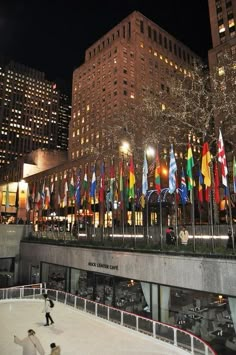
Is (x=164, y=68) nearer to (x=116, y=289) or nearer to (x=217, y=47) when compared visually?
(x=217, y=47)

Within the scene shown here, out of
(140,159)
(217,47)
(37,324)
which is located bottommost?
(37,324)

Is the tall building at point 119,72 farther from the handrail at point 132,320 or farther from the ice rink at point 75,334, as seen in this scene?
the ice rink at point 75,334

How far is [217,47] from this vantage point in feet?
197

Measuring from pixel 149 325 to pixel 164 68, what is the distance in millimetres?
94225

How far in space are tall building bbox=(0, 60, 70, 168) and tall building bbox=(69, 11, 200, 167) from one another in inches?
2926

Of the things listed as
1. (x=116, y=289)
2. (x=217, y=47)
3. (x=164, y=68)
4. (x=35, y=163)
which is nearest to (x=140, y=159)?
(x=116, y=289)

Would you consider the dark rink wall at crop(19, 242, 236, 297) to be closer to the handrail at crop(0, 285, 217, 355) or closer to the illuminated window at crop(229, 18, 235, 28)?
the handrail at crop(0, 285, 217, 355)

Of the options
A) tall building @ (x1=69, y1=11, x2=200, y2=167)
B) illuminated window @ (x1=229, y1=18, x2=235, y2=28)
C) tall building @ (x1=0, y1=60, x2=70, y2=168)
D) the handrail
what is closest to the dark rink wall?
the handrail

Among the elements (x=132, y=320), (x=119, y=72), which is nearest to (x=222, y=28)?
Result: (x=119, y=72)

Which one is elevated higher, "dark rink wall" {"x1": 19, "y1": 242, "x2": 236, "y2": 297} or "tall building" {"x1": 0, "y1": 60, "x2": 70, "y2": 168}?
"tall building" {"x1": 0, "y1": 60, "x2": 70, "y2": 168}

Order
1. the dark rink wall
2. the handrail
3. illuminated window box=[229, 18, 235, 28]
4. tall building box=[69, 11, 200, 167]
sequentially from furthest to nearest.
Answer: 1. tall building box=[69, 11, 200, 167]
2. illuminated window box=[229, 18, 235, 28]
3. the dark rink wall
4. the handrail

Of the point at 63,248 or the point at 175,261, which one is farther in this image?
the point at 63,248

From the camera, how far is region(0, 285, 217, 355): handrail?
11.0 m

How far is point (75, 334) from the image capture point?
1464 centimetres
